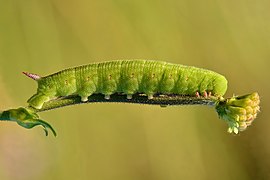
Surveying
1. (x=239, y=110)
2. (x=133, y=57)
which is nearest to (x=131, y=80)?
(x=239, y=110)

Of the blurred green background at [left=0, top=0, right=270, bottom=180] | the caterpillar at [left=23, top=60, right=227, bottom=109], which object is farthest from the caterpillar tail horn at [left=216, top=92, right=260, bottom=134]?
the blurred green background at [left=0, top=0, right=270, bottom=180]

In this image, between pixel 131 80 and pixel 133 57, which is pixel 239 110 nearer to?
pixel 131 80

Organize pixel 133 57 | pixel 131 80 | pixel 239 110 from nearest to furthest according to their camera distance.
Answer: pixel 239 110, pixel 131 80, pixel 133 57

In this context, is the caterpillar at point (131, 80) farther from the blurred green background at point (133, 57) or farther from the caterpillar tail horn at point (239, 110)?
Result: the blurred green background at point (133, 57)

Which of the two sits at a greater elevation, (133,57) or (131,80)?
(133,57)

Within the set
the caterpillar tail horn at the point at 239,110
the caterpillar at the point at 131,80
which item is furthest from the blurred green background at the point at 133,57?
the caterpillar tail horn at the point at 239,110

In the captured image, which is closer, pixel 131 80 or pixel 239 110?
pixel 239 110

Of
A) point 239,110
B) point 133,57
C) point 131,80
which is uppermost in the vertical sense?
point 133,57
